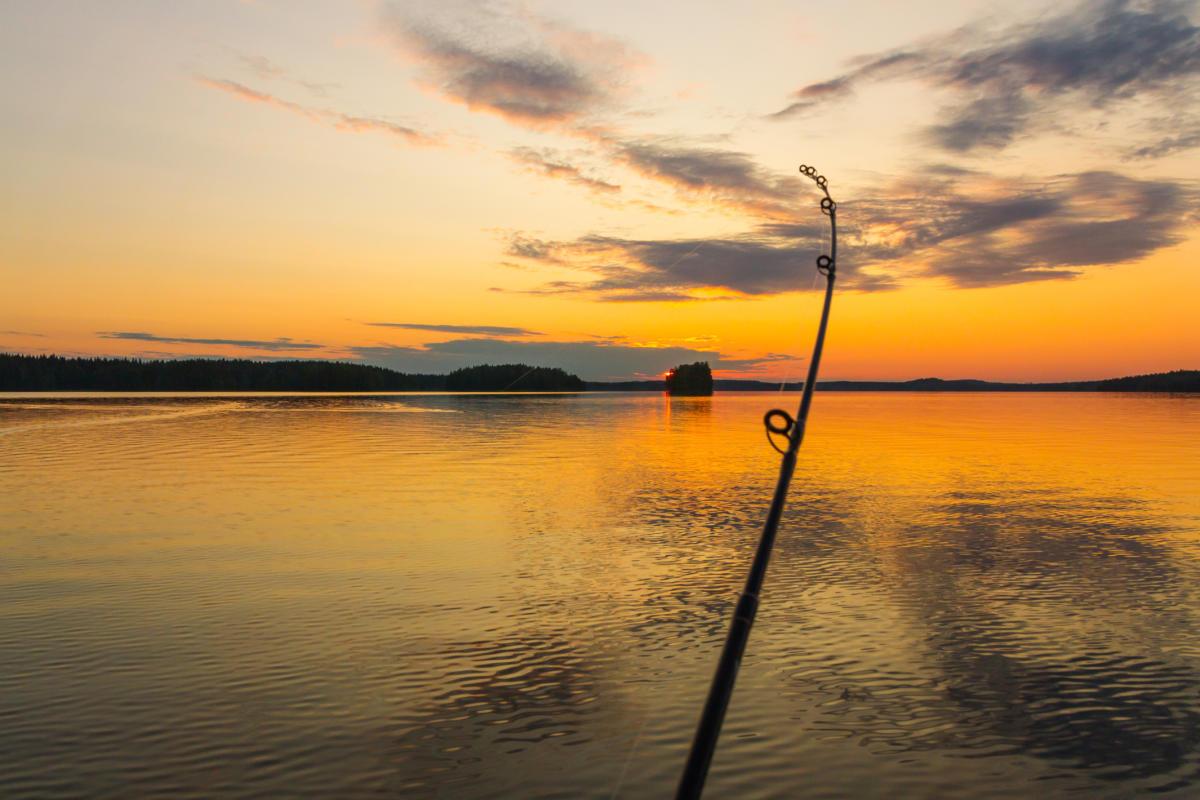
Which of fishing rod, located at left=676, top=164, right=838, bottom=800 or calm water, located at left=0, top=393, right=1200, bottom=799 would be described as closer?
fishing rod, located at left=676, top=164, right=838, bottom=800

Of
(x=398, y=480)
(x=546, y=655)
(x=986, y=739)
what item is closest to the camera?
(x=986, y=739)

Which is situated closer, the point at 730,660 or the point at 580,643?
the point at 730,660

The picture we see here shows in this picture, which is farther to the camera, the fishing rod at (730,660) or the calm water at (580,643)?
the calm water at (580,643)

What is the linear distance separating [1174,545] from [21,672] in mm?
21117

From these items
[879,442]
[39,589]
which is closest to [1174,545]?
[39,589]

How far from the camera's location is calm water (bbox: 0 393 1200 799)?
28.2ft

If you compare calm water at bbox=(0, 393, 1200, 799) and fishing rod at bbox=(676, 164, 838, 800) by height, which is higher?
fishing rod at bbox=(676, 164, 838, 800)

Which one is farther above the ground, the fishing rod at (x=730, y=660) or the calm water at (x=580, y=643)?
the fishing rod at (x=730, y=660)

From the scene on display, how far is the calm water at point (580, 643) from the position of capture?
28.2 feet

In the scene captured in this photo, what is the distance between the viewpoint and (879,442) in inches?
2100

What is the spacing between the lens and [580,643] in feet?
41.3

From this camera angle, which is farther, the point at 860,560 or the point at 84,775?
the point at 860,560

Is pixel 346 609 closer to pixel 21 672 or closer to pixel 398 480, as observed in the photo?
pixel 21 672

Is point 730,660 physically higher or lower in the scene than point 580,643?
higher
